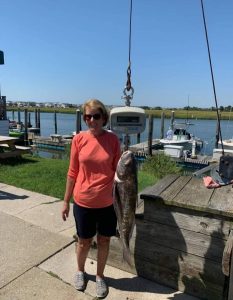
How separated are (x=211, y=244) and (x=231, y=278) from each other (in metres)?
0.47

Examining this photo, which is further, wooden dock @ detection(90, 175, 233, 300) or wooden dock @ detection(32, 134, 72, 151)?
wooden dock @ detection(32, 134, 72, 151)

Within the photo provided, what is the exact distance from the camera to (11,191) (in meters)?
6.62

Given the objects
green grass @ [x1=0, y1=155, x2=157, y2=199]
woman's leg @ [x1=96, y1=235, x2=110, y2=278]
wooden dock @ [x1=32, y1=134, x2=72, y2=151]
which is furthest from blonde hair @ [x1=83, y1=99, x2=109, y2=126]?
wooden dock @ [x1=32, y1=134, x2=72, y2=151]

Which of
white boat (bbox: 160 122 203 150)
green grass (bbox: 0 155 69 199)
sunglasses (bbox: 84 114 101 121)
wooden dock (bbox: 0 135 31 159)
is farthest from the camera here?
white boat (bbox: 160 122 203 150)

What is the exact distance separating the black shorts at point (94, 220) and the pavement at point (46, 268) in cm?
66

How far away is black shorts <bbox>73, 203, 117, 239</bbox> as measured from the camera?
9.84 ft

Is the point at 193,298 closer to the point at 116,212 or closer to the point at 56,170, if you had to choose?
the point at 116,212

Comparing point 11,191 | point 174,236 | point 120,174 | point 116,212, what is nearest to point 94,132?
point 120,174

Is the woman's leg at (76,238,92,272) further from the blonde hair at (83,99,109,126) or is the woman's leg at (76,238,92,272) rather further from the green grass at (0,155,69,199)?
the green grass at (0,155,69,199)

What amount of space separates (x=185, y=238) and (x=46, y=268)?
5.39 ft

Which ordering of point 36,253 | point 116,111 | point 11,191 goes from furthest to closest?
1. point 11,191
2. point 36,253
3. point 116,111

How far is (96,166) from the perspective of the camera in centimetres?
292

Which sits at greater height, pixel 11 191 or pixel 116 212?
pixel 116 212

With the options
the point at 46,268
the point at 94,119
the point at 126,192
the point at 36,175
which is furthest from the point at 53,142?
the point at 126,192
